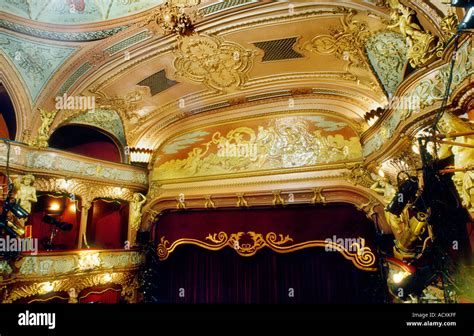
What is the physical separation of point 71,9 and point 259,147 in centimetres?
482

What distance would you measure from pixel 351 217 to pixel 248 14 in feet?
15.0

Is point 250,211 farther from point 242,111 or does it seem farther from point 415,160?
Result: point 415,160

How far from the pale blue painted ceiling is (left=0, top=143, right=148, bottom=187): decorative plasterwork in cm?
260

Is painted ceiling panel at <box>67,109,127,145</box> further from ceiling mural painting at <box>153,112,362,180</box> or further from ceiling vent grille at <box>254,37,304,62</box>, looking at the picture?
ceiling vent grille at <box>254,37,304,62</box>

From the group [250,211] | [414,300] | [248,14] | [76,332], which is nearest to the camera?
[76,332]

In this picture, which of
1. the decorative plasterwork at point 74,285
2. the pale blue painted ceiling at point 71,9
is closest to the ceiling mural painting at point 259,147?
the decorative plasterwork at point 74,285

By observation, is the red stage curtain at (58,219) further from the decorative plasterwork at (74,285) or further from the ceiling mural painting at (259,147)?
the ceiling mural painting at (259,147)

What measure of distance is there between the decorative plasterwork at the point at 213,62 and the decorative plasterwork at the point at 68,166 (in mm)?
3090

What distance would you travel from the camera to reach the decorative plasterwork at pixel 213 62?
18.7ft

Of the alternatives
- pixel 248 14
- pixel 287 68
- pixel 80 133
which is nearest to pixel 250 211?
pixel 287 68

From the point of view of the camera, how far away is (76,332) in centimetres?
215

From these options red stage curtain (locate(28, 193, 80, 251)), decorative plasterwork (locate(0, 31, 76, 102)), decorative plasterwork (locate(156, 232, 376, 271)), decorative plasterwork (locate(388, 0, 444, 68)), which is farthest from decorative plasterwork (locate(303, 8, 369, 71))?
red stage curtain (locate(28, 193, 80, 251))

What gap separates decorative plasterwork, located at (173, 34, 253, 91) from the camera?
18.7ft

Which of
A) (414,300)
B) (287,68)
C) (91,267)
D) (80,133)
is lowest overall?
(414,300)
